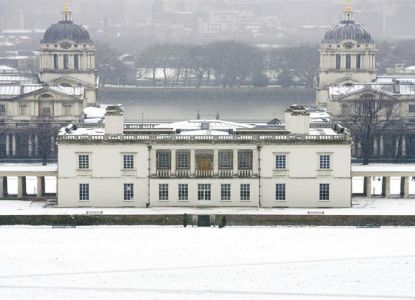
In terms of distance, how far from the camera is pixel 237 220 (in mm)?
60469

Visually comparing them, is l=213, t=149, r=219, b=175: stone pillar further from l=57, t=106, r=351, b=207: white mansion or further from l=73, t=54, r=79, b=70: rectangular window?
l=73, t=54, r=79, b=70: rectangular window

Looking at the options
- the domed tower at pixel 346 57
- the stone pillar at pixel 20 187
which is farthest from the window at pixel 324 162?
the domed tower at pixel 346 57

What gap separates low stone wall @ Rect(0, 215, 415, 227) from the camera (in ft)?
197

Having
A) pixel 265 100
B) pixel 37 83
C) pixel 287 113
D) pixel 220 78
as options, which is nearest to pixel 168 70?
pixel 220 78

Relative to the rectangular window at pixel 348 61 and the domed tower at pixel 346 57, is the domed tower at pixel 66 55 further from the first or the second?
the rectangular window at pixel 348 61

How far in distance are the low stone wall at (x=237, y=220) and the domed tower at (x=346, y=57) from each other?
41.7m

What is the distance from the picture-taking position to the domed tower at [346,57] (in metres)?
102

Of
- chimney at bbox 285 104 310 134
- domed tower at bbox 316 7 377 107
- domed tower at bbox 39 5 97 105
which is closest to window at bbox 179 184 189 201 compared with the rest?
chimney at bbox 285 104 310 134

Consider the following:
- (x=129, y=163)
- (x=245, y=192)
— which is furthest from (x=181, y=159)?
A: (x=245, y=192)

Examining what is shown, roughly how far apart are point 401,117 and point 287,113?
2783cm

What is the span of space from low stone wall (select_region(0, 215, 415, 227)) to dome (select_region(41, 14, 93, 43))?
4248cm

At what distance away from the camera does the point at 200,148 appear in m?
65.4

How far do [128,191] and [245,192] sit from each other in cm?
495

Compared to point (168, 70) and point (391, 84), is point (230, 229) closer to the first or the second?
point (391, 84)
